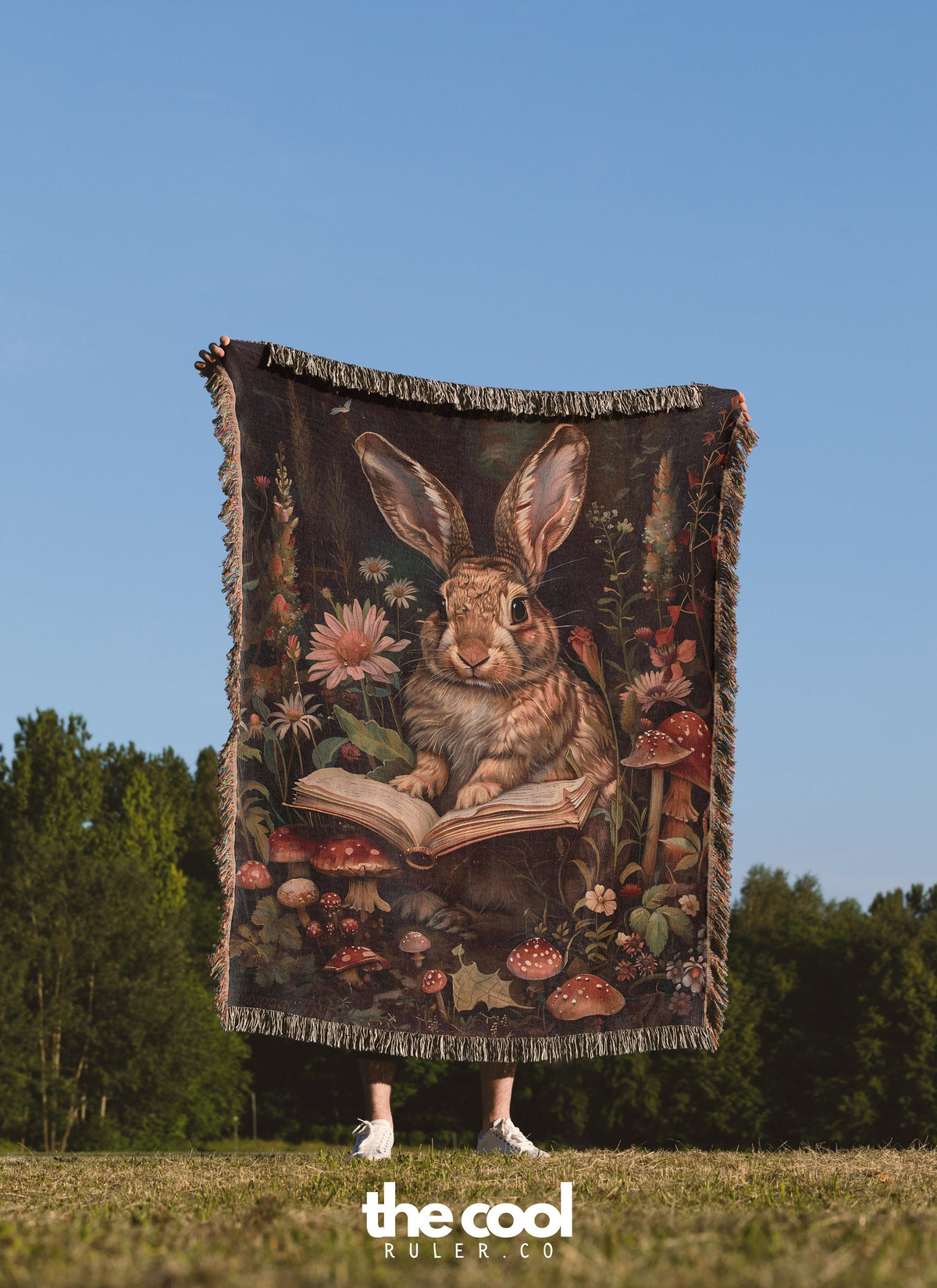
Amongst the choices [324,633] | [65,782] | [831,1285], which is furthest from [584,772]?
[65,782]

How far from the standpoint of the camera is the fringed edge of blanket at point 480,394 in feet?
23.7

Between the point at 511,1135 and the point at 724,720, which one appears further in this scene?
the point at 724,720

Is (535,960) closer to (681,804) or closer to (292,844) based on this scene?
(681,804)

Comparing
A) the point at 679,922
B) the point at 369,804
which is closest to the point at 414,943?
the point at 369,804

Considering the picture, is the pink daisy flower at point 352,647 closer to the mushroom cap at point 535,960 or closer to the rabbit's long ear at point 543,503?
the rabbit's long ear at point 543,503

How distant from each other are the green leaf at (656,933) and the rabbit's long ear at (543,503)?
199 cm

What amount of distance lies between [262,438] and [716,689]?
2.92m

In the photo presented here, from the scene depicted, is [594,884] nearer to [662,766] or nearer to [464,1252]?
[662,766]

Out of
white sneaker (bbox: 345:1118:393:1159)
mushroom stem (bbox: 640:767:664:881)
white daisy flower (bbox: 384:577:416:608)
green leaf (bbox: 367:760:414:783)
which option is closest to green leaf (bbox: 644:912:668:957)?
mushroom stem (bbox: 640:767:664:881)

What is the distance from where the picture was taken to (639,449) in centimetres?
766

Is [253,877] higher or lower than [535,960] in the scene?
higher

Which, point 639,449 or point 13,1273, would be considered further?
point 639,449

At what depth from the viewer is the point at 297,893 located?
672 centimetres

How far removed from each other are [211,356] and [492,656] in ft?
7.45
